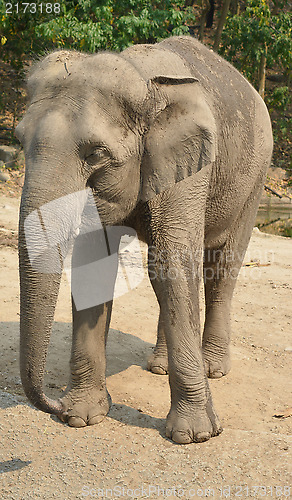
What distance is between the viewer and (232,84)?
4414 mm

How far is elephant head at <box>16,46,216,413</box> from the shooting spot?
2938mm

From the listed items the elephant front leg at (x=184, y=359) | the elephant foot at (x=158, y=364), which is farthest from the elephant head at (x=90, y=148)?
the elephant foot at (x=158, y=364)

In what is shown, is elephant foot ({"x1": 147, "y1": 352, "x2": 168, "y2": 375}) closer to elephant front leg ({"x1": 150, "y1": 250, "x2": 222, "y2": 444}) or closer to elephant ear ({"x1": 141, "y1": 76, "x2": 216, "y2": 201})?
elephant front leg ({"x1": 150, "y1": 250, "x2": 222, "y2": 444})

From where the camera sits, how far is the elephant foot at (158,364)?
5.18m

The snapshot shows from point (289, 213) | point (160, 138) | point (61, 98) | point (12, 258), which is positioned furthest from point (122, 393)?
point (289, 213)

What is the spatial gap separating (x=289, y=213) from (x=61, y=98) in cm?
1298

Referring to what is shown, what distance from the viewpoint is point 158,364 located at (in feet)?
17.1

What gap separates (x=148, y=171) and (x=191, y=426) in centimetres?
155

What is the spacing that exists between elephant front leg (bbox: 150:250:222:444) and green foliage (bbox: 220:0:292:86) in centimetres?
1531

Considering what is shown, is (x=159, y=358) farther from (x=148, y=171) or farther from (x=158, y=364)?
(x=148, y=171)

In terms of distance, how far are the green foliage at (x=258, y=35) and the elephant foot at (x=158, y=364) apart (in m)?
14.3

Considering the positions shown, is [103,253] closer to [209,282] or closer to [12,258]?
[209,282]

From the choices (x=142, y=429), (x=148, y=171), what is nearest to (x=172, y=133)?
(x=148, y=171)

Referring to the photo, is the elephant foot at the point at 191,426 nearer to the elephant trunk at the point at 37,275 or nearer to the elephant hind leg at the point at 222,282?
the elephant trunk at the point at 37,275
